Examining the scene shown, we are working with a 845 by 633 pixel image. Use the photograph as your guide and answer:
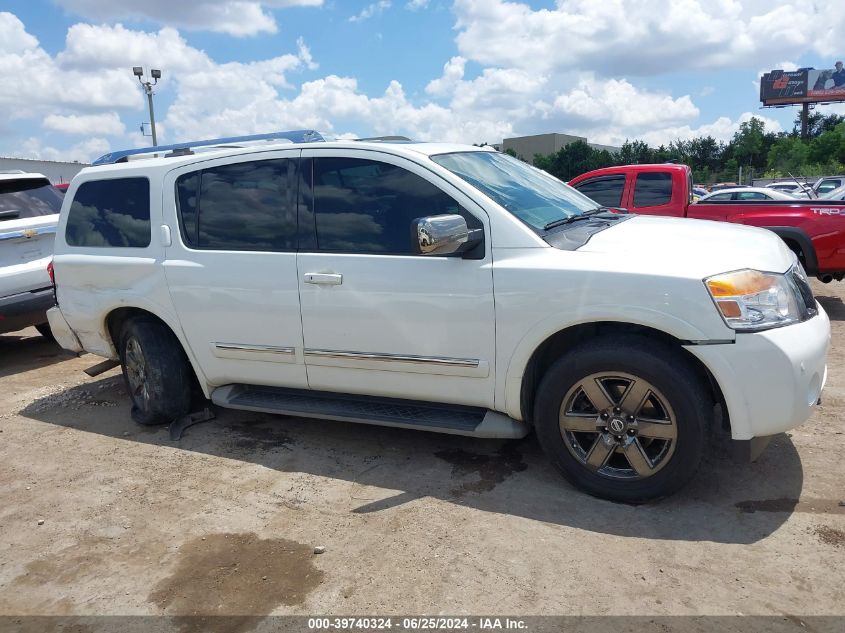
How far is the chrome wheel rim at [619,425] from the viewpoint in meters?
3.21

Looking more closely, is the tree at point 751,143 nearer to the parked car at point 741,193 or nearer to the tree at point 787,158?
the tree at point 787,158

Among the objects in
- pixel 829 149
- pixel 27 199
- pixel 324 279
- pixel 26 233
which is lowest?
pixel 324 279

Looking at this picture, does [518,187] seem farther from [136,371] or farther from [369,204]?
[136,371]

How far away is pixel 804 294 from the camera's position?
133 inches

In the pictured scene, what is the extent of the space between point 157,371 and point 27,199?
3678mm

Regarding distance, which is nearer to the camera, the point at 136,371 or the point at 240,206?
the point at 240,206

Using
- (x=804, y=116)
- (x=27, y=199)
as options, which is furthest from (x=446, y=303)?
(x=804, y=116)

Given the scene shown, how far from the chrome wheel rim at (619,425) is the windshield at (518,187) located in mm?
919

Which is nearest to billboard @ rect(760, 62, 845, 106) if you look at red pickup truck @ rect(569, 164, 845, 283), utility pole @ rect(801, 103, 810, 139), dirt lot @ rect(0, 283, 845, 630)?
utility pole @ rect(801, 103, 810, 139)

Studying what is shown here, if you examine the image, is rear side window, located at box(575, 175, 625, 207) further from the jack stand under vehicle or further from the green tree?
the green tree

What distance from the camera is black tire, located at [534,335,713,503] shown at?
312 cm

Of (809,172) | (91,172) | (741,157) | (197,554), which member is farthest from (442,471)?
(741,157)

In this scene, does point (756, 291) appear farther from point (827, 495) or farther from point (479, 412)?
point (479, 412)

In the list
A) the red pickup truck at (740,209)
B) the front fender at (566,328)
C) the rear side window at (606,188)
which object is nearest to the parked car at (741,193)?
the red pickup truck at (740,209)
